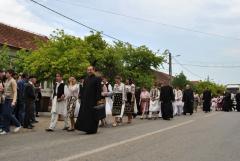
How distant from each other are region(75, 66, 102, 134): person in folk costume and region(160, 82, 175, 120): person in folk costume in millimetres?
9523

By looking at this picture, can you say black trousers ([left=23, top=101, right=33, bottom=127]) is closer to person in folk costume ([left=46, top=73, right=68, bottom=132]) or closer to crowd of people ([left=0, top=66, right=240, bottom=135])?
crowd of people ([left=0, top=66, right=240, bottom=135])

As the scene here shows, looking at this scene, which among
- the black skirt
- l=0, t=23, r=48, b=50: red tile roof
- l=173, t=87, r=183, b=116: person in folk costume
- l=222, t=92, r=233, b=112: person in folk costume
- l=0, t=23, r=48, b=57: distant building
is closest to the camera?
the black skirt

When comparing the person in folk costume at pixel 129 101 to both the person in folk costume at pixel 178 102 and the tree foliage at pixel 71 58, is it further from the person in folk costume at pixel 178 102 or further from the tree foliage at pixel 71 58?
the person in folk costume at pixel 178 102

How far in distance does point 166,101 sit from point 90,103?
10.2m

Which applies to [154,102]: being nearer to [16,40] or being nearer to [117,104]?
[117,104]

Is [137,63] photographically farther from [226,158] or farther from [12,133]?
[226,158]

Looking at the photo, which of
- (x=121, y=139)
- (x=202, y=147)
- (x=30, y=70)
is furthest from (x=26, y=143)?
(x=30, y=70)

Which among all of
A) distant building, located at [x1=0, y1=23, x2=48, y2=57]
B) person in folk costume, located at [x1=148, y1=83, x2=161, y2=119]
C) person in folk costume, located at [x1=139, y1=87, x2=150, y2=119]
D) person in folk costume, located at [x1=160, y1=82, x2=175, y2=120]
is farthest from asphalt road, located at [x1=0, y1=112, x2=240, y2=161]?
distant building, located at [x1=0, y1=23, x2=48, y2=57]

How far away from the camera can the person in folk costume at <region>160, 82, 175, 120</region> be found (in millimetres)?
24484

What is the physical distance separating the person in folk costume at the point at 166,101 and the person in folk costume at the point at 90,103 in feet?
31.2

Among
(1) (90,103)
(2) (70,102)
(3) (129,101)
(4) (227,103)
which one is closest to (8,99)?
(2) (70,102)

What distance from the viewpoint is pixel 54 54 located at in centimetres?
2772

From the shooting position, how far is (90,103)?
15125 mm

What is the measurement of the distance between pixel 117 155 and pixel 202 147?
240 centimetres
